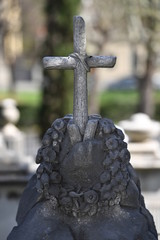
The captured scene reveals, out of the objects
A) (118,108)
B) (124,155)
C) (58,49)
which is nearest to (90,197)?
(124,155)

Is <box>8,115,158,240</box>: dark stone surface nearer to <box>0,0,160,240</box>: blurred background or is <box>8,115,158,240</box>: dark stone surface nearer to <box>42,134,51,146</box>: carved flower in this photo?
<box>42,134,51,146</box>: carved flower

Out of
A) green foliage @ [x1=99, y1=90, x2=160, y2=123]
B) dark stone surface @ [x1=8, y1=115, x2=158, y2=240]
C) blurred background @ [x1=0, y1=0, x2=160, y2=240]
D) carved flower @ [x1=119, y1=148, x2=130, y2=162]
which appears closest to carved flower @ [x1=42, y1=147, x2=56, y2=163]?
dark stone surface @ [x1=8, y1=115, x2=158, y2=240]

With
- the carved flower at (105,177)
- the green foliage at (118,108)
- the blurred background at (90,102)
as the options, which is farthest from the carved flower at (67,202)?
the green foliage at (118,108)

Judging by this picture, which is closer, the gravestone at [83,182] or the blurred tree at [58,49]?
the gravestone at [83,182]

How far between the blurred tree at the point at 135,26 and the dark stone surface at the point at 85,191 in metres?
8.68

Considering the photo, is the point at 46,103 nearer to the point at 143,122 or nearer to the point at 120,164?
the point at 143,122

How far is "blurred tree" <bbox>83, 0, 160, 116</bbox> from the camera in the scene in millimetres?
12602

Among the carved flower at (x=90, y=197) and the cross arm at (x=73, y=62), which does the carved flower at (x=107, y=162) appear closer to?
the carved flower at (x=90, y=197)

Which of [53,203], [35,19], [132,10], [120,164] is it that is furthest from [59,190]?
[35,19]

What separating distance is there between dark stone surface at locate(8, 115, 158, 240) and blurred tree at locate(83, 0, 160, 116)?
868 cm

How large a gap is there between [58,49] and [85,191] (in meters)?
9.96

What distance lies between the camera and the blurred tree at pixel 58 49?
531 inches

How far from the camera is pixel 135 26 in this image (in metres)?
13.4

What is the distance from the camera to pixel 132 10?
12.6m
